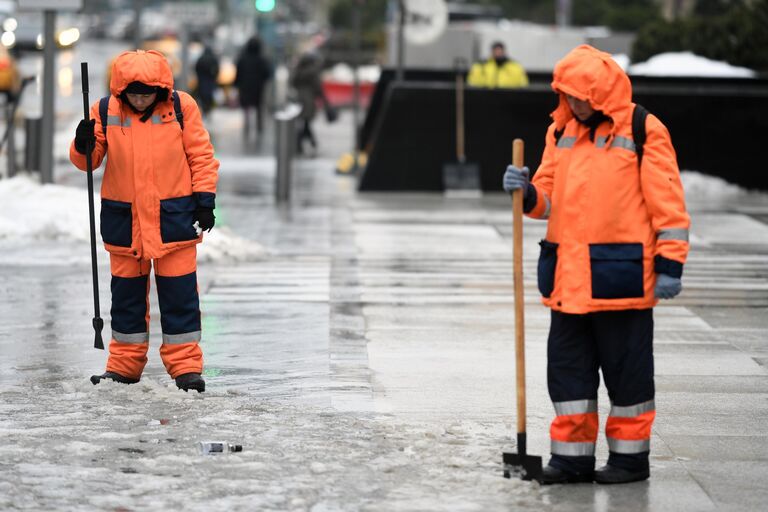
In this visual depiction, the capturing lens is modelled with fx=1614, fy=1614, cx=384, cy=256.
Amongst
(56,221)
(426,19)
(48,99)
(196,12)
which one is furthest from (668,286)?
(196,12)

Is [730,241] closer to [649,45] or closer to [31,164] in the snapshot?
[31,164]

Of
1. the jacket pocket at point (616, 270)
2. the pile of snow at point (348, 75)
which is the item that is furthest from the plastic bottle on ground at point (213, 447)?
the pile of snow at point (348, 75)

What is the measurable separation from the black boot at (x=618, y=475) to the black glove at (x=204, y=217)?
2518 millimetres

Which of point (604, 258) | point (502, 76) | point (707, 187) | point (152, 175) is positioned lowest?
point (707, 187)

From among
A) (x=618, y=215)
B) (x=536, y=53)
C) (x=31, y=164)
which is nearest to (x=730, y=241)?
(x=31, y=164)

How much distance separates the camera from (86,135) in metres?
8.09

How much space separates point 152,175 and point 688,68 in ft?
49.8

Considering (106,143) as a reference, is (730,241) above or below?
below

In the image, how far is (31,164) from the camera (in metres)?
18.5

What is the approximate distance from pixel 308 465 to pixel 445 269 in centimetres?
667

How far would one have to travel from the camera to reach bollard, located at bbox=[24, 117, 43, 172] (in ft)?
59.2

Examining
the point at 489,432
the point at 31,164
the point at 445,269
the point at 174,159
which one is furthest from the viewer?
the point at 31,164

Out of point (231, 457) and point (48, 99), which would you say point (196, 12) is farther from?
point (231, 457)

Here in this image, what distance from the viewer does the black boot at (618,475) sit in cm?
658
